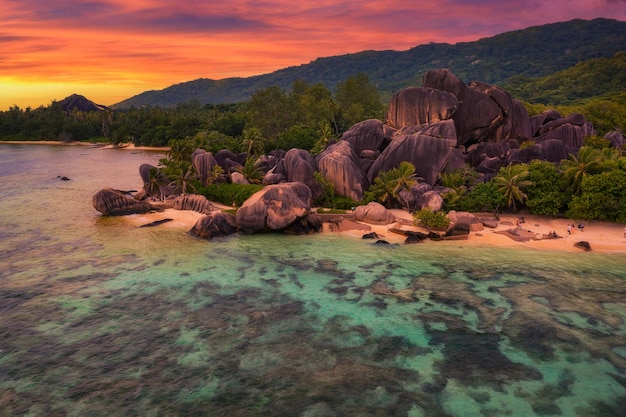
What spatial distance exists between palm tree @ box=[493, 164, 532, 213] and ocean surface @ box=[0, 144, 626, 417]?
9444 mm

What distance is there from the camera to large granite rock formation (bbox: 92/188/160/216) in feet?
171

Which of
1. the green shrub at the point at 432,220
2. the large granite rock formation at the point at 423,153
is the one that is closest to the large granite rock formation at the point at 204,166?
the large granite rock formation at the point at 423,153

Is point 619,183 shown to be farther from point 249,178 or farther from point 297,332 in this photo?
point 249,178

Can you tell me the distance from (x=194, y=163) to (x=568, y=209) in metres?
48.6

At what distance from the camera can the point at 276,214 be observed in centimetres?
4372

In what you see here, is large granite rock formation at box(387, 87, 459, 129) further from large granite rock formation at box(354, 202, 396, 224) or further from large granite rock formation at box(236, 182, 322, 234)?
large granite rock formation at box(236, 182, 322, 234)

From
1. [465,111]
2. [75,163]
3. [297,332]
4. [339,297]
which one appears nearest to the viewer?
[297,332]

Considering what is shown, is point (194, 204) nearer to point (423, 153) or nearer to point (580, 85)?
point (423, 153)

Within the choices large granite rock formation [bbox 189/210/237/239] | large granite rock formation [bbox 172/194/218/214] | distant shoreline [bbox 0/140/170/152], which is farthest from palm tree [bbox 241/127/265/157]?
distant shoreline [bbox 0/140/170/152]

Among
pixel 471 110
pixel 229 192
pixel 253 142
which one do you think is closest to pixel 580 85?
pixel 471 110

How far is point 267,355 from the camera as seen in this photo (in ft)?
75.3

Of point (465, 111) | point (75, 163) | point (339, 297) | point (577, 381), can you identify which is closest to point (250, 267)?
point (339, 297)

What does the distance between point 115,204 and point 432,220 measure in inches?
1507

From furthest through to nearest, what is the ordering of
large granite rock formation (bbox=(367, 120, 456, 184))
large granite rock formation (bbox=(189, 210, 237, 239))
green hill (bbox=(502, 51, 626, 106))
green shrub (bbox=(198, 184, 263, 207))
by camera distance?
green hill (bbox=(502, 51, 626, 106))
large granite rock formation (bbox=(367, 120, 456, 184))
green shrub (bbox=(198, 184, 263, 207))
large granite rock formation (bbox=(189, 210, 237, 239))
